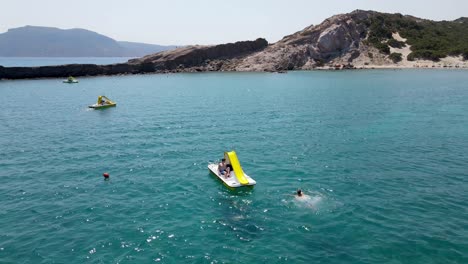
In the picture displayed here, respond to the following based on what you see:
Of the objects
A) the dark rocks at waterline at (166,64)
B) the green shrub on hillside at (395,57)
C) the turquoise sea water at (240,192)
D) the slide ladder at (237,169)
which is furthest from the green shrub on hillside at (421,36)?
the slide ladder at (237,169)

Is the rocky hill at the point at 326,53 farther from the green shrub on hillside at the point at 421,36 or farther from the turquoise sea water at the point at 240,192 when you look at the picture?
the turquoise sea water at the point at 240,192

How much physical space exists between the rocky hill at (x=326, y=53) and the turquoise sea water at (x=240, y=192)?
8288 cm

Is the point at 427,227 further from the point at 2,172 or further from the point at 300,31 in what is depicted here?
the point at 300,31

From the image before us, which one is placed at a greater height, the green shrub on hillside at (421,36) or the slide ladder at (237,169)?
the green shrub on hillside at (421,36)

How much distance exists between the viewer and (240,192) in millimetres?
27984

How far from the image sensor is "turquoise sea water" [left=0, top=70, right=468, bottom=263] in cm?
2048

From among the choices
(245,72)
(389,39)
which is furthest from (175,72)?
(389,39)

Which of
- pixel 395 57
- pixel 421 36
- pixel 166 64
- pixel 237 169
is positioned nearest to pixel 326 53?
pixel 395 57

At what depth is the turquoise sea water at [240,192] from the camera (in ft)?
67.2

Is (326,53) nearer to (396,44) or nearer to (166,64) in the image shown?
(396,44)

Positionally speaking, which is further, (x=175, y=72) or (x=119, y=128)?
(x=175, y=72)

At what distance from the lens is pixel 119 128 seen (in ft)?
161

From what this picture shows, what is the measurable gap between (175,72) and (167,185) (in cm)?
11354

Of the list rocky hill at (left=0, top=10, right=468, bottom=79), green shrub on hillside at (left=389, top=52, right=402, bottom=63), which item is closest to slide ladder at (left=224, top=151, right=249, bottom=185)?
rocky hill at (left=0, top=10, right=468, bottom=79)
